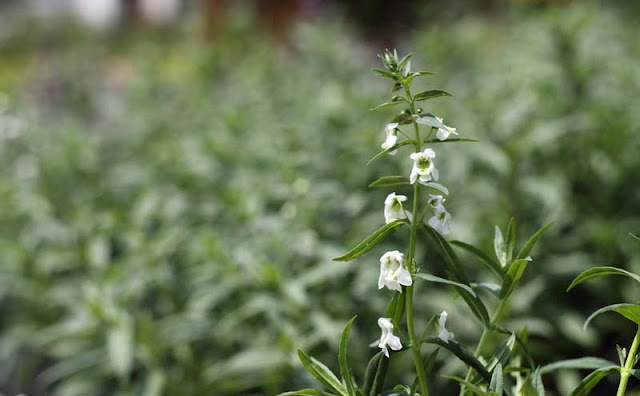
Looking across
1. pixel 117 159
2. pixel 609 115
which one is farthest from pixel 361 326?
pixel 117 159

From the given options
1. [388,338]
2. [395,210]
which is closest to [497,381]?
[388,338]

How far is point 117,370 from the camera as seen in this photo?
2.42 meters

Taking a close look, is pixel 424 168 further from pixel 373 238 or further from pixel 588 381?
pixel 588 381

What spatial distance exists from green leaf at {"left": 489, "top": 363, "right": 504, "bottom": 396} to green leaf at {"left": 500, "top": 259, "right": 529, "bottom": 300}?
0.13 m

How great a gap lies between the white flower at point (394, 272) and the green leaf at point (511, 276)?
18 centimetres

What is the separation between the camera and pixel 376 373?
1084 millimetres

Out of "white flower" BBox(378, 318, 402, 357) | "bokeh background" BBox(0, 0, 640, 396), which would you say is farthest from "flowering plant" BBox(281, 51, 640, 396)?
"bokeh background" BBox(0, 0, 640, 396)

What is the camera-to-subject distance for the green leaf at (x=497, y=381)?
0.99m

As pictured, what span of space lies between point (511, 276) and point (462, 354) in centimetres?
14

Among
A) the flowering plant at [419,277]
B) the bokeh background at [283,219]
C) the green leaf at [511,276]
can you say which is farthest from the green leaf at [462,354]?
the bokeh background at [283,219]

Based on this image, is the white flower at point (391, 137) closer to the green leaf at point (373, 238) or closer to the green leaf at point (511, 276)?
the green leaf at point (373, 238)

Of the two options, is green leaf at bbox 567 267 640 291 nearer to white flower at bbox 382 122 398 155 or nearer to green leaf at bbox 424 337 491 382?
green leaf at bbox 424 337 491 382

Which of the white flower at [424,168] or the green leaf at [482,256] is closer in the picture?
the white flower at [424,168]

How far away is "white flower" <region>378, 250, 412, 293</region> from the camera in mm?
970
